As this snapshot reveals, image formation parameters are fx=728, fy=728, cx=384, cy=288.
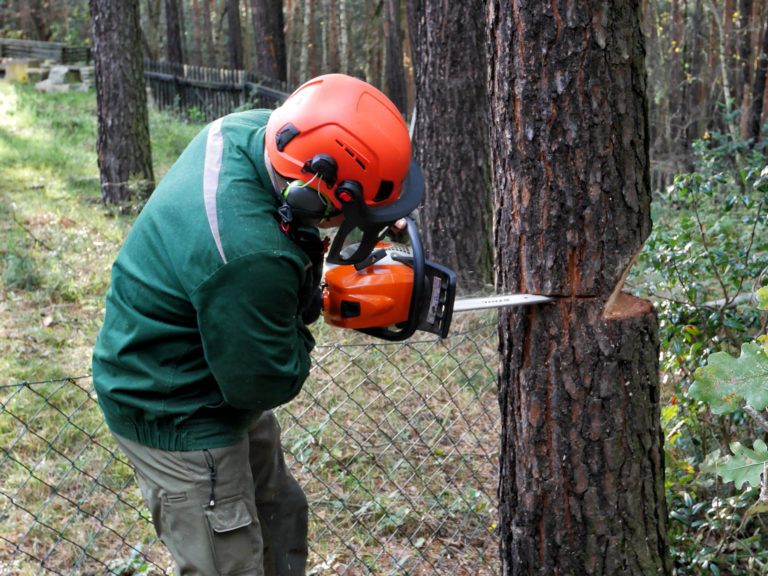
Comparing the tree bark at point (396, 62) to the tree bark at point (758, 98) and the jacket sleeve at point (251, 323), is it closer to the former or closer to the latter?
the tree bark at point (758, 98)

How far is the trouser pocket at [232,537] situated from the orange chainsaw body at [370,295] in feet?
2.11

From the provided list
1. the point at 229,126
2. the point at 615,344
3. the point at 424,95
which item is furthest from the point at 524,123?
the point at 424,95

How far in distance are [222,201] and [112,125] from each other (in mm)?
6299

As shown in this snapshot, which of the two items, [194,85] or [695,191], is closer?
[695,191]

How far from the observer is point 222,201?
199 cm

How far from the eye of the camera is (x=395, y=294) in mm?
2252

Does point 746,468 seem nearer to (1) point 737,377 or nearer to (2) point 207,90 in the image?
(1) point 737,377

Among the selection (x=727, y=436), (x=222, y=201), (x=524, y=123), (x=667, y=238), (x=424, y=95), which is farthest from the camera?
(x=424, y=95)

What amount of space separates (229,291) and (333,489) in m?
1.97

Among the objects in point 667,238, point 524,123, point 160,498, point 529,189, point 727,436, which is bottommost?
point 727,436

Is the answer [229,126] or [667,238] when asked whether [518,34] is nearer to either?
[229,126]

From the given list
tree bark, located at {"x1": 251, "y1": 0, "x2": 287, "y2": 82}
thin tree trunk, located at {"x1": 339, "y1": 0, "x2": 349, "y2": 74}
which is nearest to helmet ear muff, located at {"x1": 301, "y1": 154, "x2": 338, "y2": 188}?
tree bark, located at {"x1": 251, "y1": 0, "x2": 287, "y2": 82}

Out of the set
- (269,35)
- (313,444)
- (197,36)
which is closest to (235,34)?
(269,35)

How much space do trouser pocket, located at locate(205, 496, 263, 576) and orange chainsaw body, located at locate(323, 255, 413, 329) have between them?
0.64 metres
